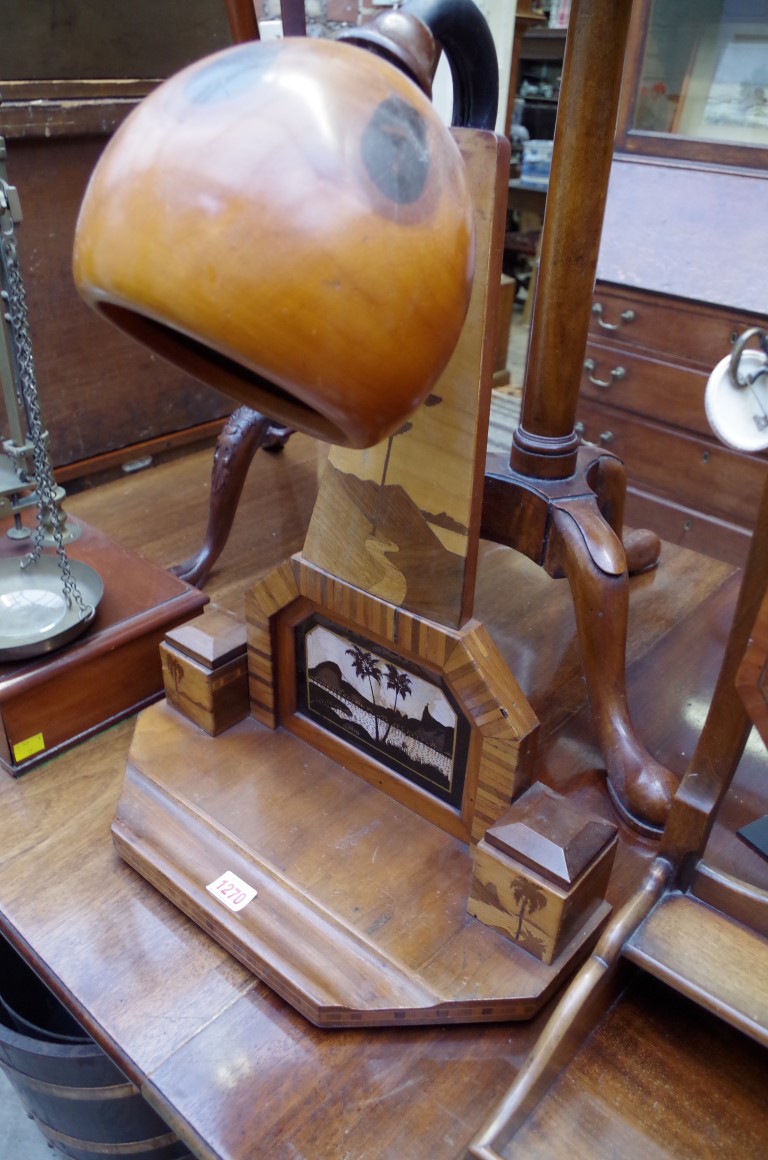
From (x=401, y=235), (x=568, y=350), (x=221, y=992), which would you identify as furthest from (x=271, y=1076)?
(x=568, y=350)

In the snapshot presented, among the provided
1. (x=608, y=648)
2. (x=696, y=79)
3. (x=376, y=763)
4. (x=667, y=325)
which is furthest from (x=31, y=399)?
(x=696, y=79)

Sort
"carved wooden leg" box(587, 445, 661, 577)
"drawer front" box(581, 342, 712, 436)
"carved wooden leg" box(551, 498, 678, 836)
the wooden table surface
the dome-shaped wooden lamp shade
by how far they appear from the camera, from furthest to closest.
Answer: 1. "drawer front" box(581, 342, 712, 436)
2. "carved wooden leg" box(587, 445, 661, 577)
3. "carved wooden leg" box(551, 498, 678, 836)
4. the wooden table surface
5. the dome-shaped wooden lamp shade

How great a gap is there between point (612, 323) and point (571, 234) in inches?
43.8

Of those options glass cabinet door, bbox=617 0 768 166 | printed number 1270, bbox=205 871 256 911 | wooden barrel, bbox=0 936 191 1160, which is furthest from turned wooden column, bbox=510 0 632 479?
glass cabinet door, bbox=617 0 768 166

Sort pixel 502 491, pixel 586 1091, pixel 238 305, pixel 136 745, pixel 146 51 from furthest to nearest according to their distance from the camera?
pixel 146 51, pixel 502 491, pixel 136 745, pixel 586 1091, pixel 238 305

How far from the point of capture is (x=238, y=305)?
383mm

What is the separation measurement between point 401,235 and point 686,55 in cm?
178

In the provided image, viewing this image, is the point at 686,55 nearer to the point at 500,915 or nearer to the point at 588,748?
the point at 588,748

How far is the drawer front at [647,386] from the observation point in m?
1.81

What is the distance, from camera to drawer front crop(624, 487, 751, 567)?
183cm

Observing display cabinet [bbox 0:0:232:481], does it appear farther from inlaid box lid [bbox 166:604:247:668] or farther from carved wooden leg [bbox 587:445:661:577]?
carved wooden leg [bbox 587:445:661:577]

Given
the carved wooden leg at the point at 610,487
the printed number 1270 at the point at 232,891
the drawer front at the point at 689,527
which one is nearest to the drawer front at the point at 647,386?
the drawer front at the point at 689,527

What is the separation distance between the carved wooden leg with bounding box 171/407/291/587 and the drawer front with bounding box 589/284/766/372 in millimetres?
949

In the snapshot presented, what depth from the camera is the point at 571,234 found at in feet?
2.76
